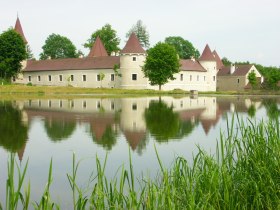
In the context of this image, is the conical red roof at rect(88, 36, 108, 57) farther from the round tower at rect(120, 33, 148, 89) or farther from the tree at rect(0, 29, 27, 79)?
the tree at rect(0, 29, 27, 79)

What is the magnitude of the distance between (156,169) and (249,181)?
3894 mm

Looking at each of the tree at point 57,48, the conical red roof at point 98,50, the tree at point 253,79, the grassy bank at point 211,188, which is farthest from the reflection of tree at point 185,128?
the tree at point 57,48

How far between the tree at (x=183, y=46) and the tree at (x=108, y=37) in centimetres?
1310

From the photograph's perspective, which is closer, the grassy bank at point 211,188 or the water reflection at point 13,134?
the grassy bank at point 211,188

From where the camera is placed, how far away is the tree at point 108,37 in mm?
81562

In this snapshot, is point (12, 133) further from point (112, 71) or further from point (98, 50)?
point (98, 50)

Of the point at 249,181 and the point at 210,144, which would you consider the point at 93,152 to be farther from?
the point at 249,181

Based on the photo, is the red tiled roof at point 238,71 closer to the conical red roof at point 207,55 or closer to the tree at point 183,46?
the conical red roof at point 207,55

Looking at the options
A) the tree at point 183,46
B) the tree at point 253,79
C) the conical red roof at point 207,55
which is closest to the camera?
the tree at point 253,79

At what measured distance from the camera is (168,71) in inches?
2338

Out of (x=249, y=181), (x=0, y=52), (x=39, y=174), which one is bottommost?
(x=39, y=174)

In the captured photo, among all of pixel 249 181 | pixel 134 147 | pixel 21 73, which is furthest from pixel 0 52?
pixel 249 181

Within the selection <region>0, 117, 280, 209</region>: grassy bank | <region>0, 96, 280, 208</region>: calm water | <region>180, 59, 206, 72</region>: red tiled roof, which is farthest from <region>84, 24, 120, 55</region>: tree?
<region>0, 117, 280, 209</region>: grassy bank

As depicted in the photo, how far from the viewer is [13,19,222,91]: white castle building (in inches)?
2557
